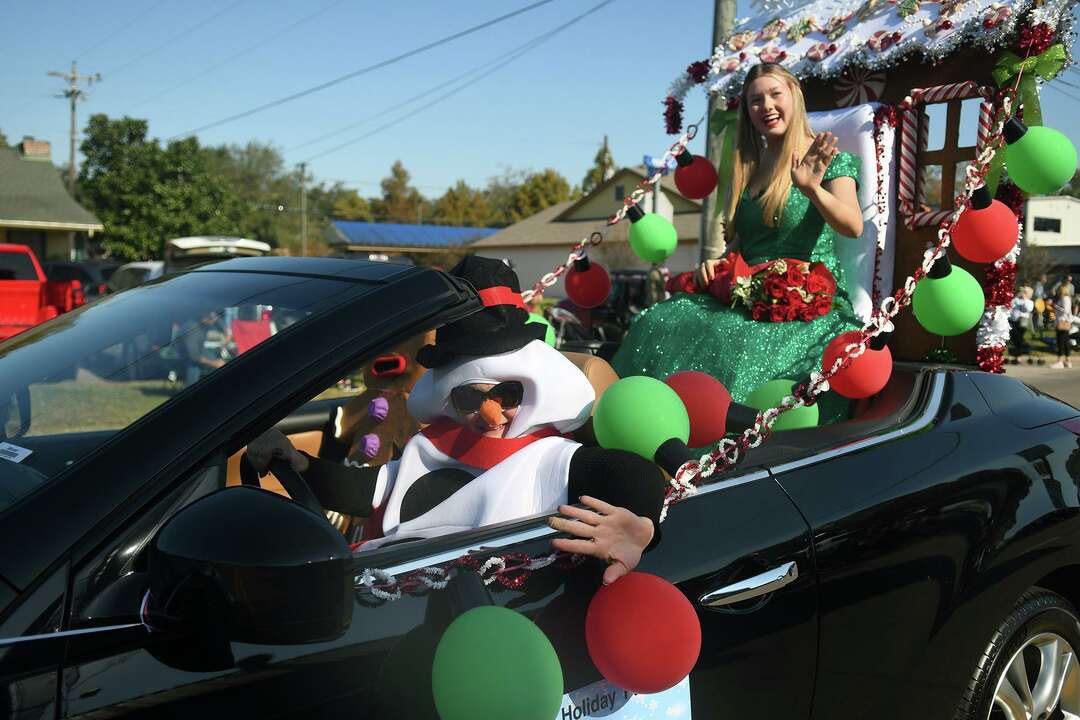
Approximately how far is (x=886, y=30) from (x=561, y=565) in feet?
11.7

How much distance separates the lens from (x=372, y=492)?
2.09 metres

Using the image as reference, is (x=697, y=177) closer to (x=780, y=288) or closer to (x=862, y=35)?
(x=862, y=35)

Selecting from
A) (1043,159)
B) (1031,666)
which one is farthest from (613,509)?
(1043,159)

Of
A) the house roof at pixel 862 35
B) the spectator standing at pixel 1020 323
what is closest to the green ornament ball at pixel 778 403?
the house roof at pixel 862 35

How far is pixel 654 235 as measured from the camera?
4.47m

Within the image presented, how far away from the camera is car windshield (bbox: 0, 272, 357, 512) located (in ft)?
5.11

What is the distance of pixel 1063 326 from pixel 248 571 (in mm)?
18189

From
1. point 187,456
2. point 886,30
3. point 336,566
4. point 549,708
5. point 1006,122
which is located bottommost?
point 549,708

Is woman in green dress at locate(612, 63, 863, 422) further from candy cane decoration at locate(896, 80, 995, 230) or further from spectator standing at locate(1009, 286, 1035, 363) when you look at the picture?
spectator standing at locate(1009, 286, 1035, 363)

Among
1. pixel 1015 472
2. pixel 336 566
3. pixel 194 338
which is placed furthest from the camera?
pixel 1015 472

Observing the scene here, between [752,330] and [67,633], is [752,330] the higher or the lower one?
the higher one

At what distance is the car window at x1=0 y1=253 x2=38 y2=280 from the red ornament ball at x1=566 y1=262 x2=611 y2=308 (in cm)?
1086

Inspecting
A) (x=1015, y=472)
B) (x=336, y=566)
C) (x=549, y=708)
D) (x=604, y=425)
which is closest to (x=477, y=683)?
(x=549, y=708)

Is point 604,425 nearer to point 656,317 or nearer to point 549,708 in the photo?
point 549,708
